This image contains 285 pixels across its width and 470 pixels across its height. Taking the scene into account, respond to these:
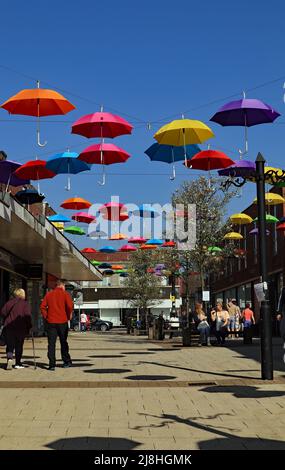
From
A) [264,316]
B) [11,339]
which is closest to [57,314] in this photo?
[11,339]

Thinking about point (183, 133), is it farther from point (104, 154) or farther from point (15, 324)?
point (15, 324)

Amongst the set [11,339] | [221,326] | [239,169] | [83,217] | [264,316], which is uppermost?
[83,217]

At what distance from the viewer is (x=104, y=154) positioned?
16281 millimetres

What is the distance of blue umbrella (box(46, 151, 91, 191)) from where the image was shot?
1841cm

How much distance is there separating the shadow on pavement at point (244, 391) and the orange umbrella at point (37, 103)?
7077 mm

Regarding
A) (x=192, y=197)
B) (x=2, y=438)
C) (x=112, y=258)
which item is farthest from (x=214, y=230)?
(x=112, y=258)

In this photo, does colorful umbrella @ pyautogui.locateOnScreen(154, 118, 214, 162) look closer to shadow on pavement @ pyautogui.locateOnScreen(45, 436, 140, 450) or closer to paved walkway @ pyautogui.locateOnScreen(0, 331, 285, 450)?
paved walkway @ pyautogui.locateOnScreen(0, 331, 285, 450)

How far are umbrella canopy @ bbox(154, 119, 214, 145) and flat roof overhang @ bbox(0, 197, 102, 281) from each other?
177 inches

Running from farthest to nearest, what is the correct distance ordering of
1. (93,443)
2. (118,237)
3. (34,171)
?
1. (118,237)
2. (34,171)
3. (93,443)

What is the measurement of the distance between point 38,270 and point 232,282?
2447cm

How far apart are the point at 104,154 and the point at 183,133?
7.08 ft

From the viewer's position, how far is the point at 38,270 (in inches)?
1241

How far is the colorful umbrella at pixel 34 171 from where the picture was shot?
718 inches
